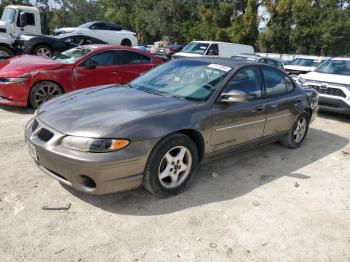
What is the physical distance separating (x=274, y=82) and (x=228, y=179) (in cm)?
173

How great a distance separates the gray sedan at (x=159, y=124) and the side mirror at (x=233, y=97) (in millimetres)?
12

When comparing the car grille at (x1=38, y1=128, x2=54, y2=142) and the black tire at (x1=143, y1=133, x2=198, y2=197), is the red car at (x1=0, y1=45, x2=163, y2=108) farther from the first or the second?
the black tire at (x1=143, y1=133, x2=198, y2=197)

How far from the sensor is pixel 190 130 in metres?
3.84

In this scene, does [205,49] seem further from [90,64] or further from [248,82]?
[248,82]

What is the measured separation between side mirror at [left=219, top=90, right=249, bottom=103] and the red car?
132 inches

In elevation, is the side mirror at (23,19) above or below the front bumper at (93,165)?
above

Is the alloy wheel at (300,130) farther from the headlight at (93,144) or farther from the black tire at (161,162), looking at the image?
the headlight at (93,144)

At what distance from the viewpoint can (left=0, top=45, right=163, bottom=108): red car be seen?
670 centimetres

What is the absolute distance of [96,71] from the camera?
7.57 m

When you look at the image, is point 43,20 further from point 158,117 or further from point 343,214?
point 343,214

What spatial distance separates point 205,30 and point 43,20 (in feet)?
91.4

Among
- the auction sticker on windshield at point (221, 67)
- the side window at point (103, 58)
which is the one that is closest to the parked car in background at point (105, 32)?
the side window at point (103, 58)

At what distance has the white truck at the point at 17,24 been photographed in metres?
13.2

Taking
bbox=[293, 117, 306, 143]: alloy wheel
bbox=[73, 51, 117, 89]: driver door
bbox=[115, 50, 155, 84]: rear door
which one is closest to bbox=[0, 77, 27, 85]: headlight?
bbox=[73, 51, 117, 89]: driver door
